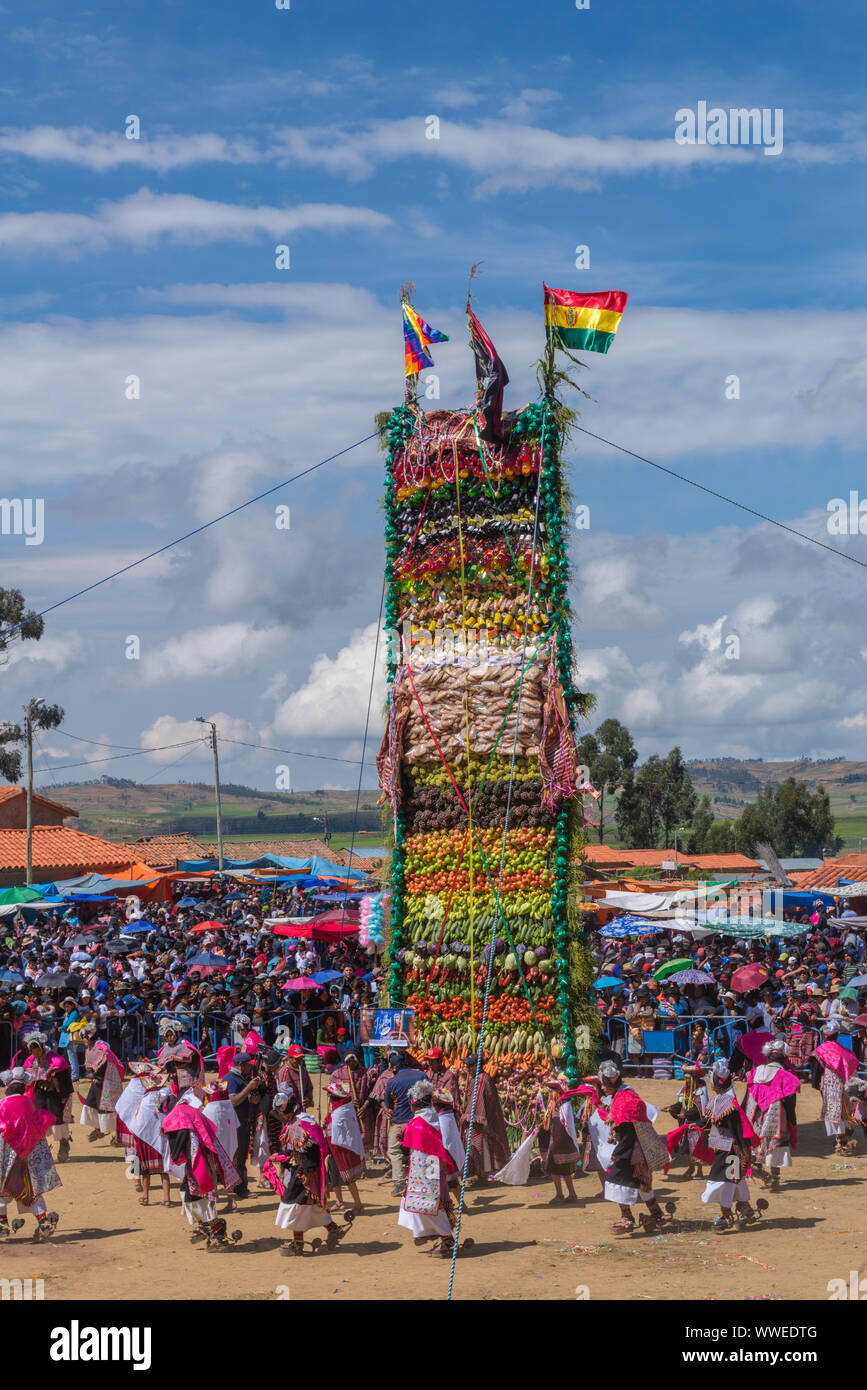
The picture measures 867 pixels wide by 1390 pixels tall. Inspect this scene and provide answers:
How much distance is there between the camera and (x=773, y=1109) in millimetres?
13742

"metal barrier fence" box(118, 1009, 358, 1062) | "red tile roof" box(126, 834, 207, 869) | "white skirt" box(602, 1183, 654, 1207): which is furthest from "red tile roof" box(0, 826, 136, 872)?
"white skirt" box(602, 1183, 654, 1207)

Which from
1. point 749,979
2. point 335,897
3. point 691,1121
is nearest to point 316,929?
point 749,979

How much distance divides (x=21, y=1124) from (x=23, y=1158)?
0.30 m

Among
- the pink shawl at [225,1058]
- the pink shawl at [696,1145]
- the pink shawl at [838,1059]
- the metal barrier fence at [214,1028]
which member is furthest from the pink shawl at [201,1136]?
the pink shawl at [838,1059]

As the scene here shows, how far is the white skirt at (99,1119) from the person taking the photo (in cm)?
1720

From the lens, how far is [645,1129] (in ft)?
39.3

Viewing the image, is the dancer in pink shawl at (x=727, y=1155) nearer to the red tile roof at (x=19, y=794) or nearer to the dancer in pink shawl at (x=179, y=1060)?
the dancer in pink shawl at (x=179, y=1060)

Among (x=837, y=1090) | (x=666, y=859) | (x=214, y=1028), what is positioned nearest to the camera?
(x=837, y=1090)

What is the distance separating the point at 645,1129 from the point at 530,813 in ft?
14.5

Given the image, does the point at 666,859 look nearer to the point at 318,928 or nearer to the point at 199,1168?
the point at 318,928

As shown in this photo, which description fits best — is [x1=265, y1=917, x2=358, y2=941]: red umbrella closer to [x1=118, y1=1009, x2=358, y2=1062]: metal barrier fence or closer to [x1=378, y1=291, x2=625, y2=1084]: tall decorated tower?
[x1=118, y1=1009, x2=358, y2=1062]: metal barrier fence

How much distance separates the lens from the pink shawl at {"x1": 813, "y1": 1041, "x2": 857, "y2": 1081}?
15609mm
